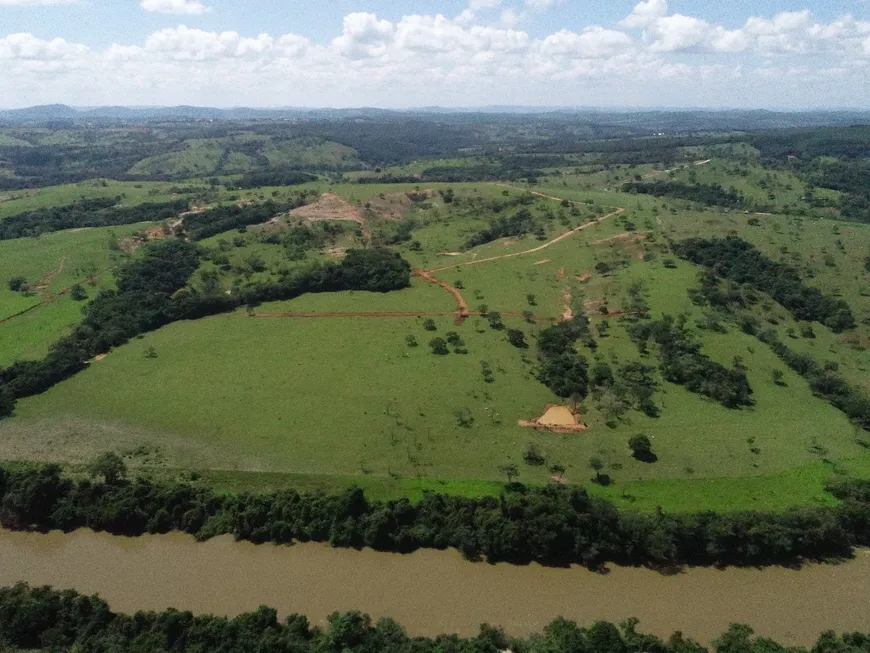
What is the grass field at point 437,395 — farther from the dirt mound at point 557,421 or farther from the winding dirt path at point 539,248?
the winding dirt path at point 539,248

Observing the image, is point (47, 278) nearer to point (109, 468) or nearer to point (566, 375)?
point (109, 468)

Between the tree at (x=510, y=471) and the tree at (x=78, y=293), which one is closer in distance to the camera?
the tree at (x=510, y=471)

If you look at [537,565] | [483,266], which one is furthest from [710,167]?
[537,565]

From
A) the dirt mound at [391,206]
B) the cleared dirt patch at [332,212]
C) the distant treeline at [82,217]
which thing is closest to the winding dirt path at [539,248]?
the cleared dirt patch at [332,212]

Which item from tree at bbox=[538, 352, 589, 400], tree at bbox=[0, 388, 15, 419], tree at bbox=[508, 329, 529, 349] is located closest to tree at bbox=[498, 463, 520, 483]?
tree at bbox=[538, 352, 589, 400]

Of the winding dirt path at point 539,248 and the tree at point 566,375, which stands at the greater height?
the winding dirt path at point 539,248

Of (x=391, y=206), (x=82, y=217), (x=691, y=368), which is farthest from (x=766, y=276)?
(x=82, y=217)

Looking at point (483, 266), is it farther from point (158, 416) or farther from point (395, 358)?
point (158, 416)
